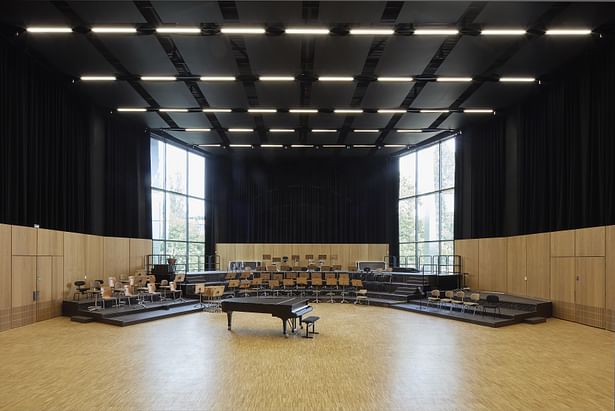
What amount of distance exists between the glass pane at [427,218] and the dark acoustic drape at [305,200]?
5.95ft

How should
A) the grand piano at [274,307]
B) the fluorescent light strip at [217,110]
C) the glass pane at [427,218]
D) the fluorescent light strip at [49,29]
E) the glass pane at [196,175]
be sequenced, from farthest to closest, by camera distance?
1. the glass pane at [196,175]
2. the glass pane at [427,218]
3. the fluorescent light strip at [217,110]
4. the grand piano at [274,307]
5. the fluorescent light strip at [49,29]

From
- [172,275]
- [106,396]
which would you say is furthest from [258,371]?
[172,275]

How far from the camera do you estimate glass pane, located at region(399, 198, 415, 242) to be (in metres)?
22.1

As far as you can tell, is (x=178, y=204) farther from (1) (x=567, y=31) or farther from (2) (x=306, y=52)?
(1) (x=567, y=31)

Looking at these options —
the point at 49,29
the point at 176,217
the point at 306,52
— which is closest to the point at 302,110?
the point at 306,52

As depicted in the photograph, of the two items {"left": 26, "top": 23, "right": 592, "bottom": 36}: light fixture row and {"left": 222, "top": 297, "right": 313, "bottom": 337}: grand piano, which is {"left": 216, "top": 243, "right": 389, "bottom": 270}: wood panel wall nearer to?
{"left": 222, "top": 297, "right": 313, "bottom": 337}: grand piano

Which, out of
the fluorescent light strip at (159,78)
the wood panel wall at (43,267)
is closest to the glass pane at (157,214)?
the wood panel wall at (43,267)

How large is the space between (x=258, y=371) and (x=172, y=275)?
10.8 metres

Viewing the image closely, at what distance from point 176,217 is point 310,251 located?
7.15 m

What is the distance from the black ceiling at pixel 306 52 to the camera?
8.90 meters

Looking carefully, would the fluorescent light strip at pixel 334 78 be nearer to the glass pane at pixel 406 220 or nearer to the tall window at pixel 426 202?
the tall window at pixel 426 202

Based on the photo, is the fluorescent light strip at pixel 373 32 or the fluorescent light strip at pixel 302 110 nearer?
the fluorescent light strip at pixel 373 32

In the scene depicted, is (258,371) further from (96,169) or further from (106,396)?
(96,169)

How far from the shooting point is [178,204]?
67.2 feet
